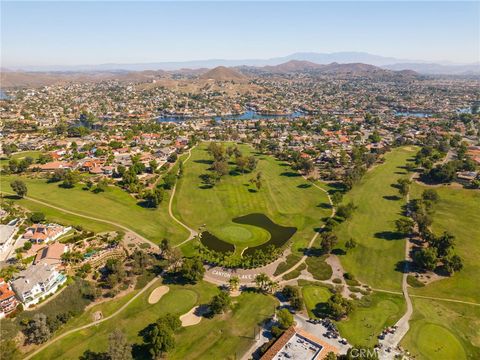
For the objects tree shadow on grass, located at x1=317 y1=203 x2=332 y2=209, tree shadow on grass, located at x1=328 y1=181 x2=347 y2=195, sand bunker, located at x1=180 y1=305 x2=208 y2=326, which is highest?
tree shadow on grass, located at x1=328 y1=181 x2=347 y2=195

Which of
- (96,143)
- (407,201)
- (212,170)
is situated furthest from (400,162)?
(96,143)

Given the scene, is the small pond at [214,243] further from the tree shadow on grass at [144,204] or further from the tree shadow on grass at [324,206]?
the tree shadow on grass at [324,206]

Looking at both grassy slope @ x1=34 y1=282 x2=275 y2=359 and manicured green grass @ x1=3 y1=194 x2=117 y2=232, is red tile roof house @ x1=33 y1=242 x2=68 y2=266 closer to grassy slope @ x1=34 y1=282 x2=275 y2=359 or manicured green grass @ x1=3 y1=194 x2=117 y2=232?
manicured green grass @ x1=3 y1=194 x2=117 y2=232

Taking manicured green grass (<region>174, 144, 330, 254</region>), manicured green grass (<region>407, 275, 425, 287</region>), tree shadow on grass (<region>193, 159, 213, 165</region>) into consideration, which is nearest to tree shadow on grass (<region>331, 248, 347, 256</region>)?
manicured green grass (<region>174, 144, 330, 254</region>)

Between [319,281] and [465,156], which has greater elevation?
[465,156]

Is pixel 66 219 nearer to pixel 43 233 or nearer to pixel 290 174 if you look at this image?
pixel 43 233

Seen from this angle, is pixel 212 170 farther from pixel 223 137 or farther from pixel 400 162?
pixel 400 162
